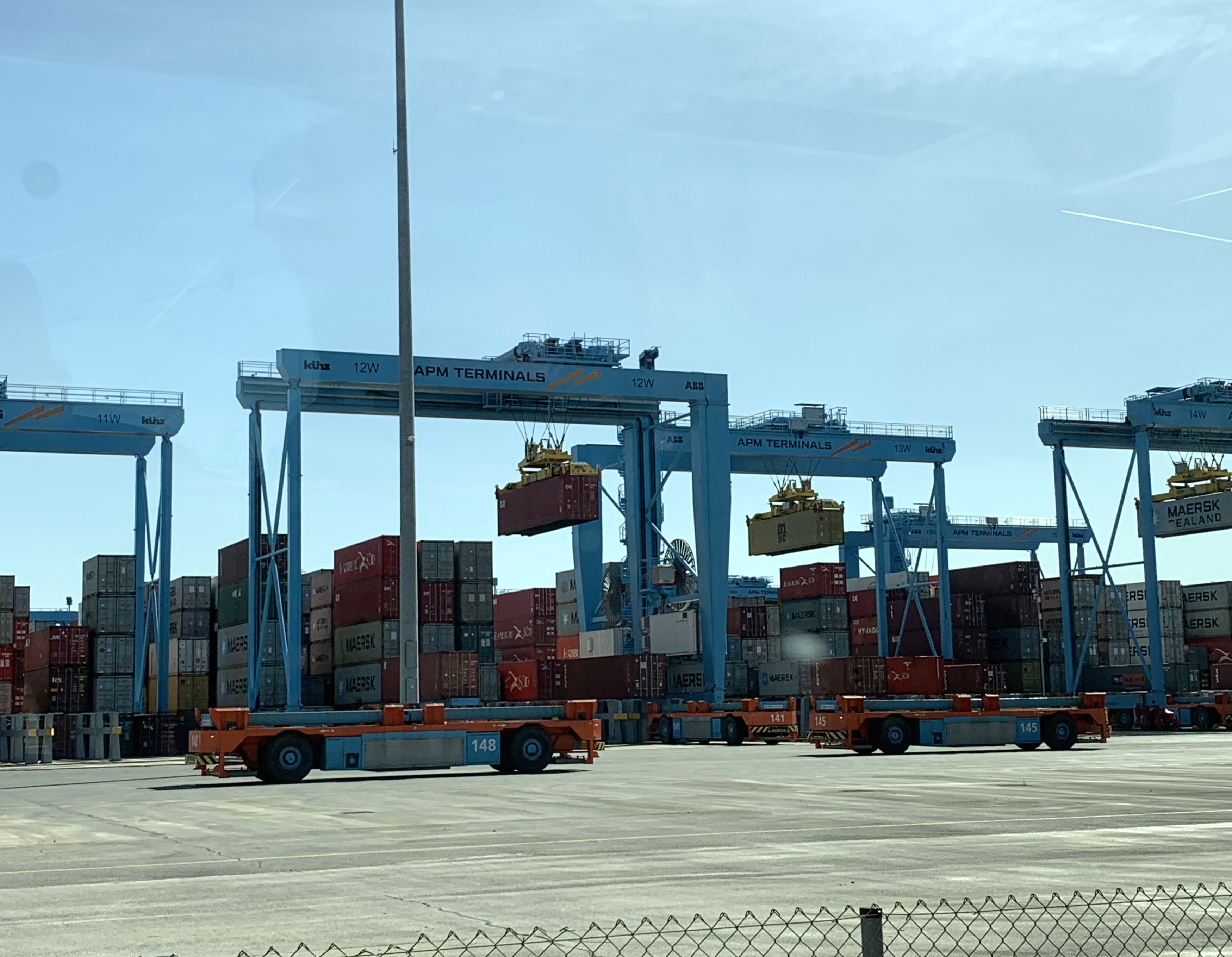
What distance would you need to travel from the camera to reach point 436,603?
159 ft

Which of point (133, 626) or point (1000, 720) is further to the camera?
point (133, 626)

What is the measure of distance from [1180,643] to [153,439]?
48.7 meters

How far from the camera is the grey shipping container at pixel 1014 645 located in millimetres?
69062

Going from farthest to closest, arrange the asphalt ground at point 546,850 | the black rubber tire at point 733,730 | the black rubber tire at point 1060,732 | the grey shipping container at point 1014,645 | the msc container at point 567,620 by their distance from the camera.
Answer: the msc container at point 567,620, the grey shipping container at point 1014,645, the black rubber tire at point 733,730, the black rubber tire at point 1060,732, the asphalt ground at point 546,850

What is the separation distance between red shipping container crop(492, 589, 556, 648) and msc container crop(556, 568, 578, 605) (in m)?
4.09

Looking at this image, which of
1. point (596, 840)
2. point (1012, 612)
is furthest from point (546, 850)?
point (1012, 612)

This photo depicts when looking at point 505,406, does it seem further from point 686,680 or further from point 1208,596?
point 1208,596

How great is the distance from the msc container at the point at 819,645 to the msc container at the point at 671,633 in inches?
472

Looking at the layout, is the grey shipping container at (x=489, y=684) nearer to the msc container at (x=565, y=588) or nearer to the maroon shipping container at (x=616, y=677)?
the maroon shipping container at (x=616, y=677)

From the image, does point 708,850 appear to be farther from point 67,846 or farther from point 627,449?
point 627,449

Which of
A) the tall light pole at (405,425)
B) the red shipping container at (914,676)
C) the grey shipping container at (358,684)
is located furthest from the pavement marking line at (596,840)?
the red shipping container at (914,676)

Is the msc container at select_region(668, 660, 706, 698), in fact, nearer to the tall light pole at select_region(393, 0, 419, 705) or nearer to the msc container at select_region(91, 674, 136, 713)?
the msc container at select_region(91, 674, 136, 713)

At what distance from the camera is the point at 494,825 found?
57.9ft

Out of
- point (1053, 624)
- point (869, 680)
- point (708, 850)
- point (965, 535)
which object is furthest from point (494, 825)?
point (965, 535)
